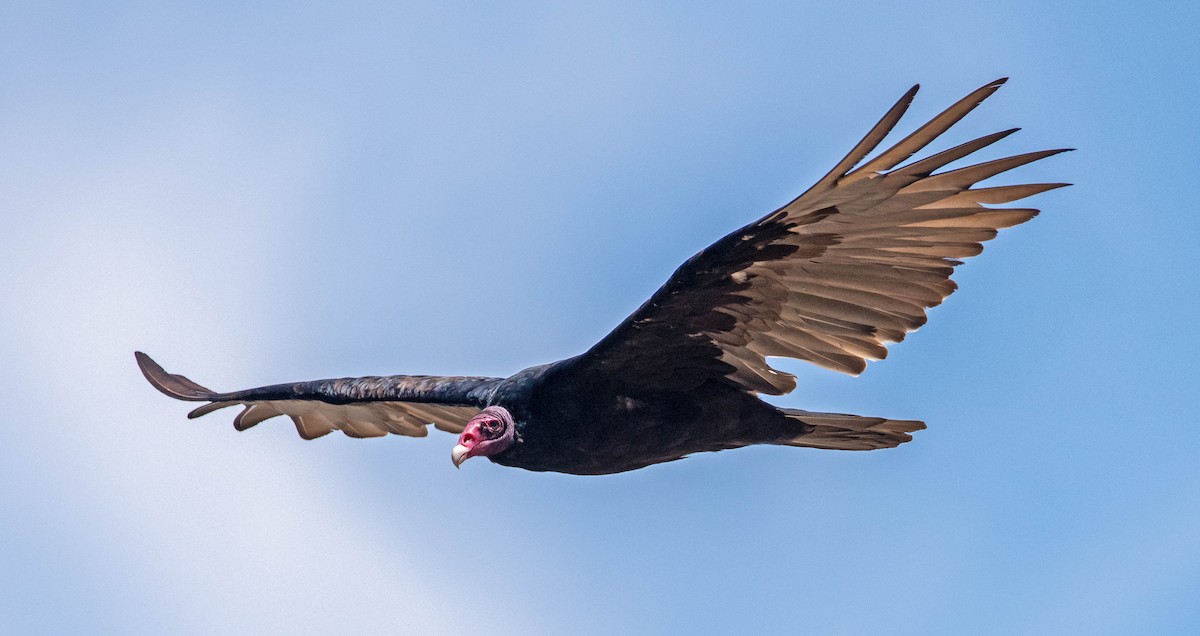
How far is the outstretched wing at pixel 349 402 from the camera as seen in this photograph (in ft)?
23.4

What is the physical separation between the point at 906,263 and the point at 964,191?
15.8 inches

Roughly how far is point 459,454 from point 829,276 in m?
1.81

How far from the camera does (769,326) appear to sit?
5.92 metres

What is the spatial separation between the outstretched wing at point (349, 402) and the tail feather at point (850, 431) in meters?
1.65

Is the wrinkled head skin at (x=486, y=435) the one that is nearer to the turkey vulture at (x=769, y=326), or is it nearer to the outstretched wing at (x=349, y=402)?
the turkey vulture at (x=769, y=326)

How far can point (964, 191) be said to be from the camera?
17.6 ft

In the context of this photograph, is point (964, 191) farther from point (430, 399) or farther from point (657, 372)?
point (430, 399)

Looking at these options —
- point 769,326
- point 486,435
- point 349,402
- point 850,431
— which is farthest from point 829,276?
point 349,402

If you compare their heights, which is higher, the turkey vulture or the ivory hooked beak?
the turkey vulture

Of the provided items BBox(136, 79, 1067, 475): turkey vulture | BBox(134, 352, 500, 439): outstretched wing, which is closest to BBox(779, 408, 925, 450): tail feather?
BBox(136, 79, 1067, 475): turkey vulture

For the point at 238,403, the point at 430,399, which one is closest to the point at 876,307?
the point at 430,399

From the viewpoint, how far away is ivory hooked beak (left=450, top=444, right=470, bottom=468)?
6.16m

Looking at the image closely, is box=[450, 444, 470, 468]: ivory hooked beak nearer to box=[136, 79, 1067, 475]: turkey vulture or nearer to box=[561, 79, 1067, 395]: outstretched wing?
box=[136, 79, 1067, 475]: turkey vulture

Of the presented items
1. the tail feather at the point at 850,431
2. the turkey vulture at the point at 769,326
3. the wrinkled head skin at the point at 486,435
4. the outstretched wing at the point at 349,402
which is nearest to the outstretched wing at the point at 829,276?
the turkey vulture at the point at 769,326
